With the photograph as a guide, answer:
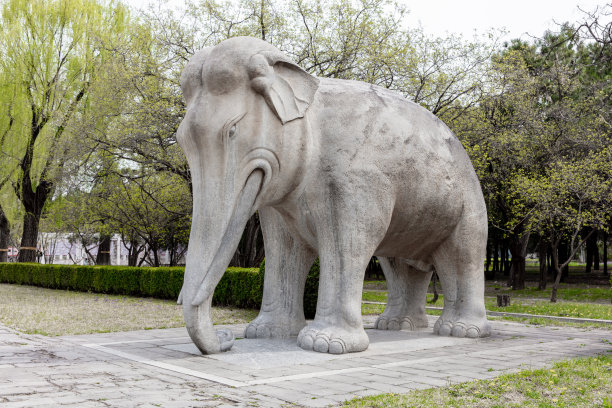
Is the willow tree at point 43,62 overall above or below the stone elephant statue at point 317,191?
above

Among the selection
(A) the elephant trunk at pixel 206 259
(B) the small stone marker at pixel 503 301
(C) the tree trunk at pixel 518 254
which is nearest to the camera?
(A) the elephant trunk at pixel 206 259

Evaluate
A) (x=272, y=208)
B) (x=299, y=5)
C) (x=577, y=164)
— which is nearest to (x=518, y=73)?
(x=577, y=164)

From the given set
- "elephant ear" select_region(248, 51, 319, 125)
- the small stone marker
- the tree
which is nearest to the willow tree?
the tree

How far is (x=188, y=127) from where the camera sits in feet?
17.7

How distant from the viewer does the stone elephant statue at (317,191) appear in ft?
17.5

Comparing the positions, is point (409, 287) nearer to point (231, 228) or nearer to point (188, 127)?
point (231, 228)

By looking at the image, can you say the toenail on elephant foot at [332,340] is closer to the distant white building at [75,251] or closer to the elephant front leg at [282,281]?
the elephant front leg at [282,281]

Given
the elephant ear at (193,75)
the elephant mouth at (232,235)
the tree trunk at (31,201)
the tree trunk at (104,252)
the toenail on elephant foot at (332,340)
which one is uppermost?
A: the tree trunk at (31,201)

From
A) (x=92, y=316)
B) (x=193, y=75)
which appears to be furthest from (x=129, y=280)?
(x=193, y=75)

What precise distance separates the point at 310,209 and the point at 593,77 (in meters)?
16.1

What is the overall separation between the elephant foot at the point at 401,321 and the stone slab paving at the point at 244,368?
9.3 inches

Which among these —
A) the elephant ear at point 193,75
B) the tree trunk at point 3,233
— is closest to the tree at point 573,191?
the elephant ear at point 193,75

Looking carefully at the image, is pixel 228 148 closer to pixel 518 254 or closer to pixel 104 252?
pixel 518 254

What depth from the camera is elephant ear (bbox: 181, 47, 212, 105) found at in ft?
18.1
